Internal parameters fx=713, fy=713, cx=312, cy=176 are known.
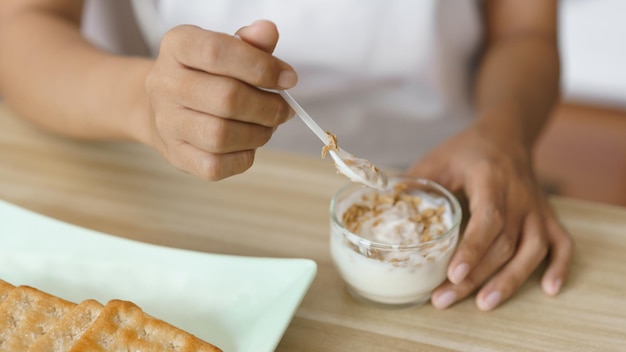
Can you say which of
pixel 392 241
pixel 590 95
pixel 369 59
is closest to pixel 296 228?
pixel 392 241

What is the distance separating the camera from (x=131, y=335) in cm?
64

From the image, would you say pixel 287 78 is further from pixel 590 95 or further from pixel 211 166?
pixel 590 95

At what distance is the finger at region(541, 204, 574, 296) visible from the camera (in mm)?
790

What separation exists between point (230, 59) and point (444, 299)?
1.11 feet

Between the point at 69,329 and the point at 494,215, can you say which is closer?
the point at 69,329

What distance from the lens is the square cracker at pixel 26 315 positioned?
2.09ft

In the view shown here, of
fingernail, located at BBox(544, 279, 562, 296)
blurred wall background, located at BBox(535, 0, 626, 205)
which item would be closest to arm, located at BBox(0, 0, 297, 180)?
fingernail, located at BBox(544, 279, 562, 296)

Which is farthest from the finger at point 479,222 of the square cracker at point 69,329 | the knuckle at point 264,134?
the square cracker at point 69,329

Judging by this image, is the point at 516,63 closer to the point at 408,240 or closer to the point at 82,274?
the point at 408,240

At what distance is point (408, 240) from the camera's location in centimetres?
74

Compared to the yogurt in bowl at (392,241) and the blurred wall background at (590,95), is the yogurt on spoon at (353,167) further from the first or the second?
the blurred wall background at (590,95)

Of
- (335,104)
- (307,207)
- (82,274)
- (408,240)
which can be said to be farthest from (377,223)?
(335,104)

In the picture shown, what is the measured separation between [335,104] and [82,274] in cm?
63

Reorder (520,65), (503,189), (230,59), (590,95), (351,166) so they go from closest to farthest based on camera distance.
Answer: (230,59) → (351,166) → (503,189) → (520,65) → (590,95)
